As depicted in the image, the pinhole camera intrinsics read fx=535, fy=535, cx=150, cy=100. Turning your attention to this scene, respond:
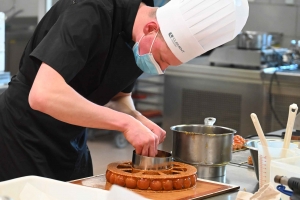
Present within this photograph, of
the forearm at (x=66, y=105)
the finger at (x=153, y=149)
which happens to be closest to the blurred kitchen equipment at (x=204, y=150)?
the finger at (x=153, y=149)

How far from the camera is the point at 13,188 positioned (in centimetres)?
146

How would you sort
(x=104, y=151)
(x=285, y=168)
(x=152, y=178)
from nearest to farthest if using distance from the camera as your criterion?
(x=285, y=168) < (x=152, y=178) < (x=104, y=151)

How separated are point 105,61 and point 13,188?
2.17 ft

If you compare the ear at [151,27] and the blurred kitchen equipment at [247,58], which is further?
the blurred kitchen equipment at [247,58]

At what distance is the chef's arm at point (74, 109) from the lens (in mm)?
1648

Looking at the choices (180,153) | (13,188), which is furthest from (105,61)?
(13,188)

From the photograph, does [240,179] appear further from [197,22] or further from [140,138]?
[197,22]

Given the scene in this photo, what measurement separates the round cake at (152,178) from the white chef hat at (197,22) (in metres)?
0.45

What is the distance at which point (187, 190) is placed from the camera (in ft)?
5.41

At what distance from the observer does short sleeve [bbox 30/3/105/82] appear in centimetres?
169

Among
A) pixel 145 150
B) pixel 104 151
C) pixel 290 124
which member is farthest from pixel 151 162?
pixel 104 151

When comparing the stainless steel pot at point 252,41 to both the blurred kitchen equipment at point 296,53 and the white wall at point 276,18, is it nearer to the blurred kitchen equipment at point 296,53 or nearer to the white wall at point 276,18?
the blurred kitchen equipment at point 296,53

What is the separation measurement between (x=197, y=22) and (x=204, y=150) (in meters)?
0.44

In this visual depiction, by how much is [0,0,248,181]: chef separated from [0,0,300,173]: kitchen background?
178 cm
